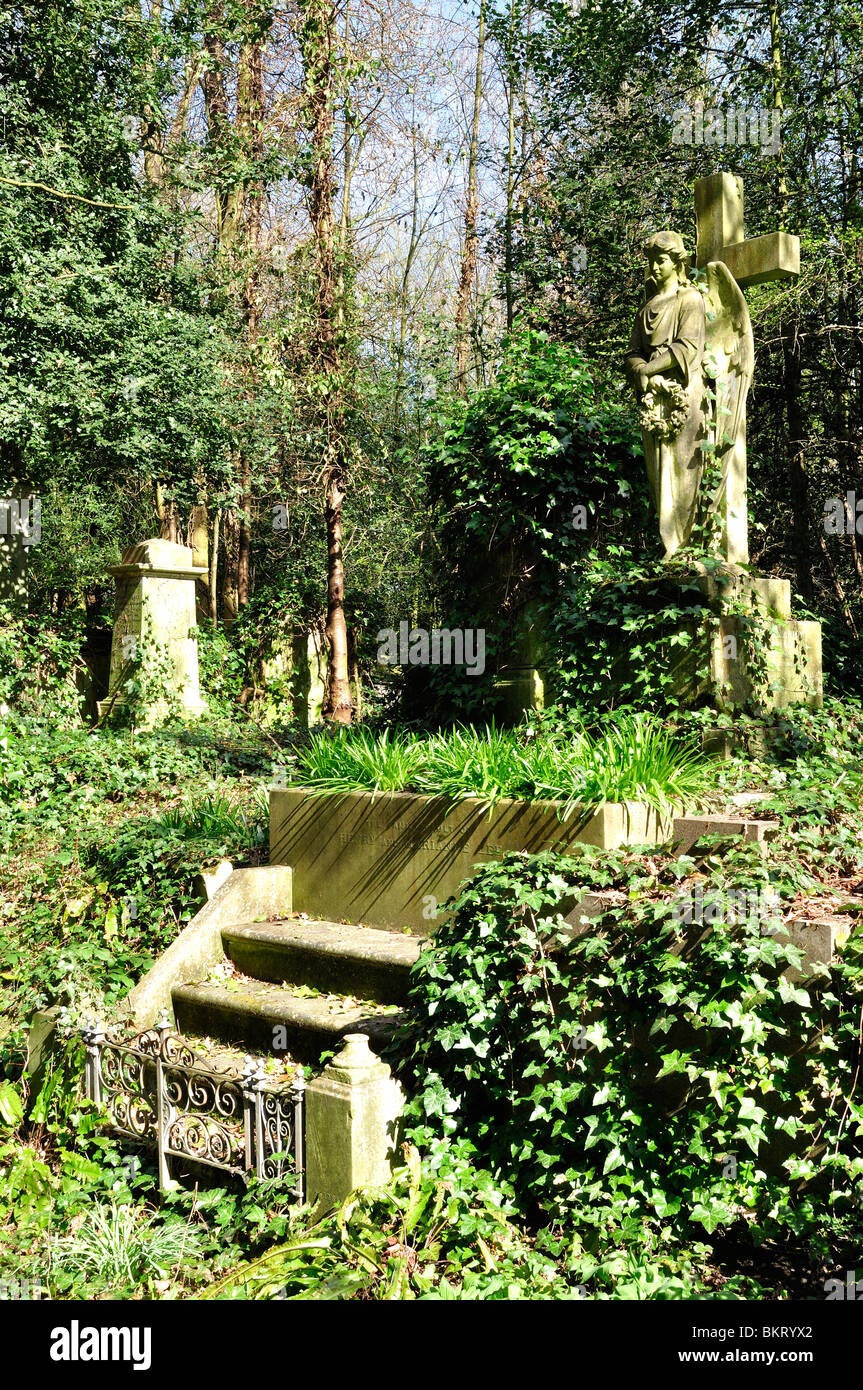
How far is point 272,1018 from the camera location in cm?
568

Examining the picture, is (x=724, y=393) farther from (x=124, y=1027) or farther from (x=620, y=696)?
(x=124, y=1027)

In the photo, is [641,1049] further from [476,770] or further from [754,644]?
[754,644]

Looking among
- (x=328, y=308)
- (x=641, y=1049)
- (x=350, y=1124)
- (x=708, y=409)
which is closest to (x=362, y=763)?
(x=350, y=1124)

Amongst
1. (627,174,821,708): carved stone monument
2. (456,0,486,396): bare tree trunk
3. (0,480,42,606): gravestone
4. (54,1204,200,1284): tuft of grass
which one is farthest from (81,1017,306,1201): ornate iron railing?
(456,0,486,396): bare tree trunk

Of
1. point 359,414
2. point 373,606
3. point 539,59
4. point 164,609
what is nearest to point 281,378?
point 359,414

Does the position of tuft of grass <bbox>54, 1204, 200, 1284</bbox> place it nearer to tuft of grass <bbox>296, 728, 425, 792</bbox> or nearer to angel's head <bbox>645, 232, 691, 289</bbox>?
tuft of grass <bbox>296, 728, 425, 792</bbox>

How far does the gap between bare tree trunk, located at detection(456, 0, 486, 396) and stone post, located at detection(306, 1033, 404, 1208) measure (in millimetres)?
12529

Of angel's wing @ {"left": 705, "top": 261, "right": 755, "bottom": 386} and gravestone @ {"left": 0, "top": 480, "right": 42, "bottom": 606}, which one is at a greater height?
angel's wing @ {"left": 705, "top": 261, "right": 755, "bottom": 386}

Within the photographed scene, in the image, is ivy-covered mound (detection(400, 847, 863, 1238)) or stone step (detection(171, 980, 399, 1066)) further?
stone step (detection(171, 980, 399, 1066))

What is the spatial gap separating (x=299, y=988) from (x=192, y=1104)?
3.44 ft

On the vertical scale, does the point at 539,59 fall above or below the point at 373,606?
above

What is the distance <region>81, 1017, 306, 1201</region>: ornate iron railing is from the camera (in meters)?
4.73

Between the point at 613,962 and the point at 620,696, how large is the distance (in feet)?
8.75

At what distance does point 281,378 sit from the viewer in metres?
11.9
